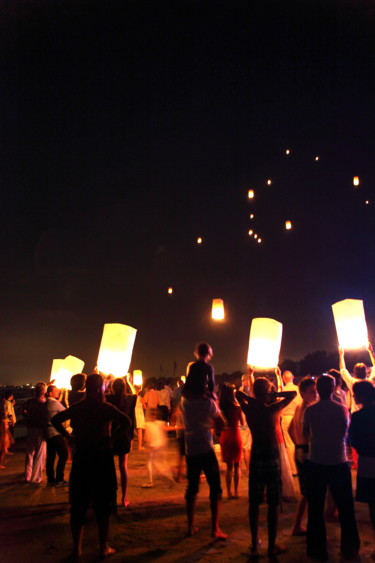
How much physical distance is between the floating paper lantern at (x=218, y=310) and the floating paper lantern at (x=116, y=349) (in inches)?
164

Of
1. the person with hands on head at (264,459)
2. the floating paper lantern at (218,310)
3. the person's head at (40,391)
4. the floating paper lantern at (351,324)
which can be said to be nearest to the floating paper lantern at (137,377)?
the floating paper lantern at (218,310)

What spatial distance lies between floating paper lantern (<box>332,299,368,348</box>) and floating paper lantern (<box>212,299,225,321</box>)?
4640 millimetres

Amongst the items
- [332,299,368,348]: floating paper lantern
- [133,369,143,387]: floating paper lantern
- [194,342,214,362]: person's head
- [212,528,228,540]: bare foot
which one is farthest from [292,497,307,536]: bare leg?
[133,369,143,387]: floating paper lantern

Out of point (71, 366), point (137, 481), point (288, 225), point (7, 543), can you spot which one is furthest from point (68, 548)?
point (288, 225)

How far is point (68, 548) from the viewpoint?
496cm

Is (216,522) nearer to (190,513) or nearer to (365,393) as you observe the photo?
(190,513)

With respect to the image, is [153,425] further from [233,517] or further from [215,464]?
[215,464]

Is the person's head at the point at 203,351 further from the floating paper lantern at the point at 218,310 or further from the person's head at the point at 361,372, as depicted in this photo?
the floating paper lantern at the point at 218,310

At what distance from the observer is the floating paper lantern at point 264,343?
7547 millimetres

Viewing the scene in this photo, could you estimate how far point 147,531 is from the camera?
17.9ft

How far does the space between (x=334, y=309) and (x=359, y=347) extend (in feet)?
2.50

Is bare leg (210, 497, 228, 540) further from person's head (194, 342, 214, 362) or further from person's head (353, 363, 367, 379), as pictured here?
person's head (353, 363, 367, 379)

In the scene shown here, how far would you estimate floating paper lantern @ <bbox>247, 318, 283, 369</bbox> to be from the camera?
24.8 ft

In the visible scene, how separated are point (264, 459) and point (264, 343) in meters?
3.09
